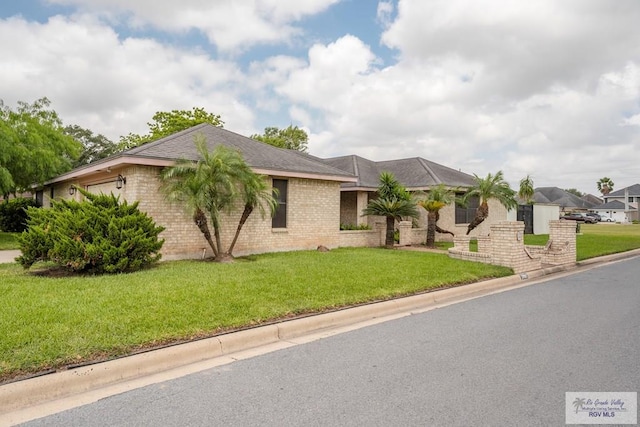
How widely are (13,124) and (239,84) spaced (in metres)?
9.88

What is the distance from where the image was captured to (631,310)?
23.4 feet


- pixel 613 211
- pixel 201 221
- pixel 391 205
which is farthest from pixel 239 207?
pixel 613 211

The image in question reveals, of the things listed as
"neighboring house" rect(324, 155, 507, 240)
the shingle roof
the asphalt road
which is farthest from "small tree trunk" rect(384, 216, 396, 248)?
the asphalt road

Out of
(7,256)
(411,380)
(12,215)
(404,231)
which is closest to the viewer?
(411,380)

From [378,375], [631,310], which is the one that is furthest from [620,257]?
[378,375]

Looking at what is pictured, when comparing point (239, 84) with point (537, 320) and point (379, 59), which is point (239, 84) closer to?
point (379, 59)

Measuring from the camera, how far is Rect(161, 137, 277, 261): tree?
10.7 metres

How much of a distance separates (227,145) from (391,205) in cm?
679

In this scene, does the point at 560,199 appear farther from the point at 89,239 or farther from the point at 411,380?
the point at 411,380

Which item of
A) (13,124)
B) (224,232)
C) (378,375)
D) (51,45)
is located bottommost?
(378,375)

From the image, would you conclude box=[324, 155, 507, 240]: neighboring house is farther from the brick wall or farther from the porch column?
the brick wall

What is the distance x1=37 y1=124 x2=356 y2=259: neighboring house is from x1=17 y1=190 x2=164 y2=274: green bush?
206 cm
